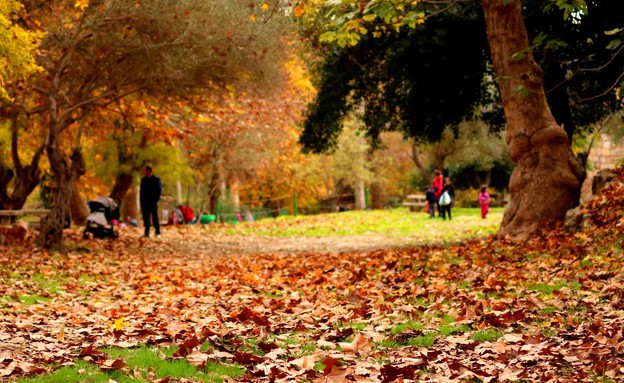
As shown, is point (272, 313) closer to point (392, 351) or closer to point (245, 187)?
point (392, 351)

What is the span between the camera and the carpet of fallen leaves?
6051mm

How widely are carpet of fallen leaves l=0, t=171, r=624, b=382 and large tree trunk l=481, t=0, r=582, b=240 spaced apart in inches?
34.4

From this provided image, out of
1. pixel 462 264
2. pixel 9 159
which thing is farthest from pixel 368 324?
pixel 9 159

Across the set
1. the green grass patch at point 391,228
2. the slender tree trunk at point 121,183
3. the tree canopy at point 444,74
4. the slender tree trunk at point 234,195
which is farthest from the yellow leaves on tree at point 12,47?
the slender tree trunk at point 234,195

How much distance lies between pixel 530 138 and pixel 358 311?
879cm

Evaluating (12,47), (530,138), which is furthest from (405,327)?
(530,138)

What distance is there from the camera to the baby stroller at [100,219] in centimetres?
2278

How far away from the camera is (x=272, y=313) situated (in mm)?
9086

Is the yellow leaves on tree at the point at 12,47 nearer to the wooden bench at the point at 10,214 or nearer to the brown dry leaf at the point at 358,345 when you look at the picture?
the wooden bench at the point at 10,214

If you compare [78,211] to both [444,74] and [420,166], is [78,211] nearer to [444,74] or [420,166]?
[444,74]

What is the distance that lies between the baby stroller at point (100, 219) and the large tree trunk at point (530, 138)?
38.3ft

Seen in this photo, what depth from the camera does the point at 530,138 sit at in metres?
16.2

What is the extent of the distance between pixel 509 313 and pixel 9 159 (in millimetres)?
24276

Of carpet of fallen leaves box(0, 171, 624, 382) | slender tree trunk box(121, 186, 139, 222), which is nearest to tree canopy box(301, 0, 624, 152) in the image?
carpet of fallen leaves box(0, 171, 624, 382)
